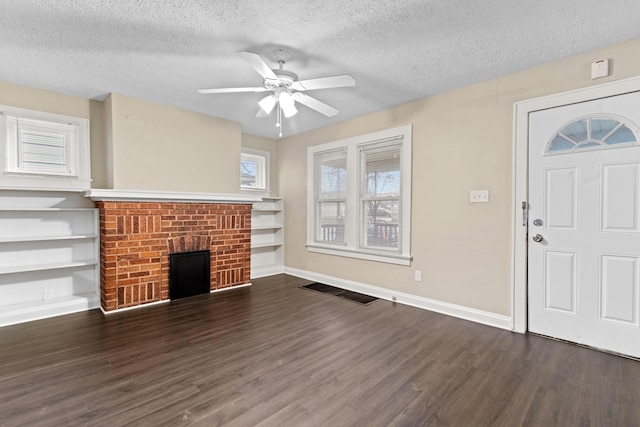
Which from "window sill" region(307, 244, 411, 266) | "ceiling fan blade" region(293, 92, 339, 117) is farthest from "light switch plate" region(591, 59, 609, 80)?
"window sill" region(307, 244, 411, 266)

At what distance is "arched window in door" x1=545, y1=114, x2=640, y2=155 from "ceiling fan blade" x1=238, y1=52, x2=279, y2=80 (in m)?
2.52

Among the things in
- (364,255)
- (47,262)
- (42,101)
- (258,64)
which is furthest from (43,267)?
(364,255)

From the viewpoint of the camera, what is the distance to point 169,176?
13.0ft

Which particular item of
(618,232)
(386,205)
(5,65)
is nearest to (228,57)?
(5,65)

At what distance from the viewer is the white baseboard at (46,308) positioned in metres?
3.07

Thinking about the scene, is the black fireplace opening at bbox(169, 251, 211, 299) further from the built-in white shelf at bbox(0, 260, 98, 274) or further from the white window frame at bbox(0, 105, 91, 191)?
the white window frame at bbox(0, 105, 91, 191)

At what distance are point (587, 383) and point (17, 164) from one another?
544 cm

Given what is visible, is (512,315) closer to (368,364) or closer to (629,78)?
(368,364)

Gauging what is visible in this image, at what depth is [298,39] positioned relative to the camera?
7.69 ft

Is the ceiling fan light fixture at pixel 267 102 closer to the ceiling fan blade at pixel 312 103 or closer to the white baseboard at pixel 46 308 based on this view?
the ceiling fan blade at pixel 312 103

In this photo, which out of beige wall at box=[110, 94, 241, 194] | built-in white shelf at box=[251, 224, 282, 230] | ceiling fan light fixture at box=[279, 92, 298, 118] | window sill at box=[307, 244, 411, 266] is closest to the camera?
ceiling fan light fixture at box=[279, 92, 298, 118]

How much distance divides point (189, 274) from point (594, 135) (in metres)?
4.53

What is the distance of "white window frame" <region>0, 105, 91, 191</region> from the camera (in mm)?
3176

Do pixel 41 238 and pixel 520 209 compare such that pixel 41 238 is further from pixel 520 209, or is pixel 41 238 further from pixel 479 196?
pixel 520 209
